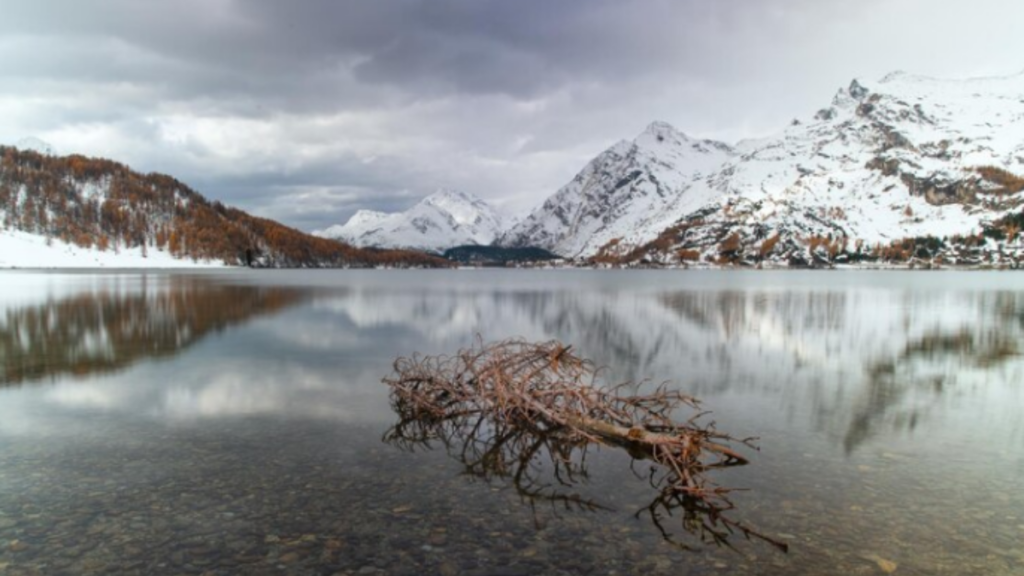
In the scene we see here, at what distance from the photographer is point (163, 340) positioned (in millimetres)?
36094

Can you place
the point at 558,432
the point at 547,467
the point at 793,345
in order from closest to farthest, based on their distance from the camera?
the point at 547,467 → the point at 558,432 → the point at 793,345

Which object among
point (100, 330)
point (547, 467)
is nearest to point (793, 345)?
point (547, 467)

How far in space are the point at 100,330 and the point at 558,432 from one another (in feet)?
120

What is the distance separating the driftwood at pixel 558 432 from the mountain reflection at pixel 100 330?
16.5m

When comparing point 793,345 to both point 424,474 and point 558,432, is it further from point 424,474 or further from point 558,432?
point 424,474

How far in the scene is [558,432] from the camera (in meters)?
16.7

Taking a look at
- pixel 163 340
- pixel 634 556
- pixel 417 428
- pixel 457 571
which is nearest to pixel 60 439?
pixel 417 428

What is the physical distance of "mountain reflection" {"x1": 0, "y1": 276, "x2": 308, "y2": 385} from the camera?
27422 millimetres

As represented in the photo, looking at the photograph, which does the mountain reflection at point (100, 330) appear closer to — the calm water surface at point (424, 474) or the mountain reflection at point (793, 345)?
the calm water surface at point (424, 474)

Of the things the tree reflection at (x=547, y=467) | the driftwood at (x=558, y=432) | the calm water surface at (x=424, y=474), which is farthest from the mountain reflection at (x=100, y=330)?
the tree reflection at (x=547, y=467)

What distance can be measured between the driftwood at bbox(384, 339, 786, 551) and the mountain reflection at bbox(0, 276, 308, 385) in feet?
54.2

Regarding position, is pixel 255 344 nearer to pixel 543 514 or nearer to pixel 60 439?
pixel 60 439

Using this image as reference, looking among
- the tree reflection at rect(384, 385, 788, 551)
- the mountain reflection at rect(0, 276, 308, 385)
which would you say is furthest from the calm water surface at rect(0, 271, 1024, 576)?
the mountain reflection at rect(0, 276, 308, 385)

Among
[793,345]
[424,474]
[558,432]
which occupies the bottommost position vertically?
[793,345]
